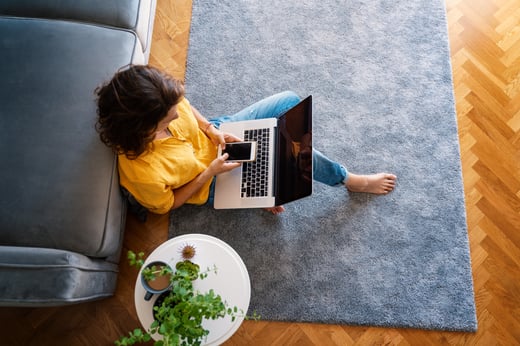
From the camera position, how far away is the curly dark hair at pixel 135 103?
41.8 inches

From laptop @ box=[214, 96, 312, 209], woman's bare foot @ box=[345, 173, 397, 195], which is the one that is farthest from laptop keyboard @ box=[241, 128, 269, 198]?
woman's bare foot @ box=[345, 173, 397, 195]

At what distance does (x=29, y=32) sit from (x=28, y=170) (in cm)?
57

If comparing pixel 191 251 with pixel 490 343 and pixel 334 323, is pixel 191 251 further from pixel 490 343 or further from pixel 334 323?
pixel 490 343

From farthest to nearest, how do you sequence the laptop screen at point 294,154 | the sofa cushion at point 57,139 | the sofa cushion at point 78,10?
the sofa cushion at point 78,10 < the laptop screen at point 294,154 < the sofa cushion at point 57,139

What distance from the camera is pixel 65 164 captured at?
130cm

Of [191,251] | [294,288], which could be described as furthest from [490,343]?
[191,251]

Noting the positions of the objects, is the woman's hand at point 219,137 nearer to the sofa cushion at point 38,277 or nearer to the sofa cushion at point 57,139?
the sofa cushion at point 57,139

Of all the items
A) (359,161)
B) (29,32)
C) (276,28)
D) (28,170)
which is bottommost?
(28,170)

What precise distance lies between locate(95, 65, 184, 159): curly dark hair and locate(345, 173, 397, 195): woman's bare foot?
2.93 ft

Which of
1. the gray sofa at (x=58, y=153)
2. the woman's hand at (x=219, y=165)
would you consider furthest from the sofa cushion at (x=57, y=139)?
the woman's hand at (x=219, y=165)

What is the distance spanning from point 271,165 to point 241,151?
13 centimetres

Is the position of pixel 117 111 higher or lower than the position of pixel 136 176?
higher

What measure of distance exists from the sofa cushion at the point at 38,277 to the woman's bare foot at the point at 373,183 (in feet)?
3.65

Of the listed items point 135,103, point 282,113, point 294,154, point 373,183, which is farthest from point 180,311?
point 373,183
